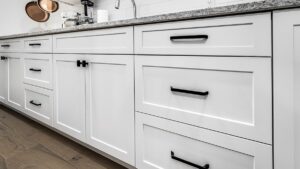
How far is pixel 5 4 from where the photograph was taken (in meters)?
3.16

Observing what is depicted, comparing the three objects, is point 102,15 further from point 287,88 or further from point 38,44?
point 287,88

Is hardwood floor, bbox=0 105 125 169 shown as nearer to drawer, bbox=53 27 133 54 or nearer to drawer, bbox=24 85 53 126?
drawer, bbox=24 85 53 126

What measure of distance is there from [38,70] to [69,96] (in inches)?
20.0

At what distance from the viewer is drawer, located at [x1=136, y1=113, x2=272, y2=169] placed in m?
0.80

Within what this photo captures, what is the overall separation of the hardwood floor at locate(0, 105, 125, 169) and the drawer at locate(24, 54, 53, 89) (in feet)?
1.28

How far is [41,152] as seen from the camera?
1.59 m

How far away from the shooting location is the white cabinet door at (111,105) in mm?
1200

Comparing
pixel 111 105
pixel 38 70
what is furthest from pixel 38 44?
pixel 111 105

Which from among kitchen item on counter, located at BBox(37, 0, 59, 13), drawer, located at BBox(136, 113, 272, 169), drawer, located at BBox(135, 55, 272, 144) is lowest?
drawer, located at BBox(136, 113, 272, 169)

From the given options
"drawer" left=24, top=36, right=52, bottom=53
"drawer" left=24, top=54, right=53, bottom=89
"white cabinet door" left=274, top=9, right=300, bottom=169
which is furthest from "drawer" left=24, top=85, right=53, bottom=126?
"white cabinet door" left=274, top=9, right=300, bottom=169

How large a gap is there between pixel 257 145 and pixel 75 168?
999 mm

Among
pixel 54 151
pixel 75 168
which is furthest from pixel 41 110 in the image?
pixel 75 168

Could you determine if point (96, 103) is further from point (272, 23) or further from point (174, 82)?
point (272, 23)

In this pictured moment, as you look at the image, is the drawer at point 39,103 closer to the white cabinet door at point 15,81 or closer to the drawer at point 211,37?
the white cabinet door at point 15,81
